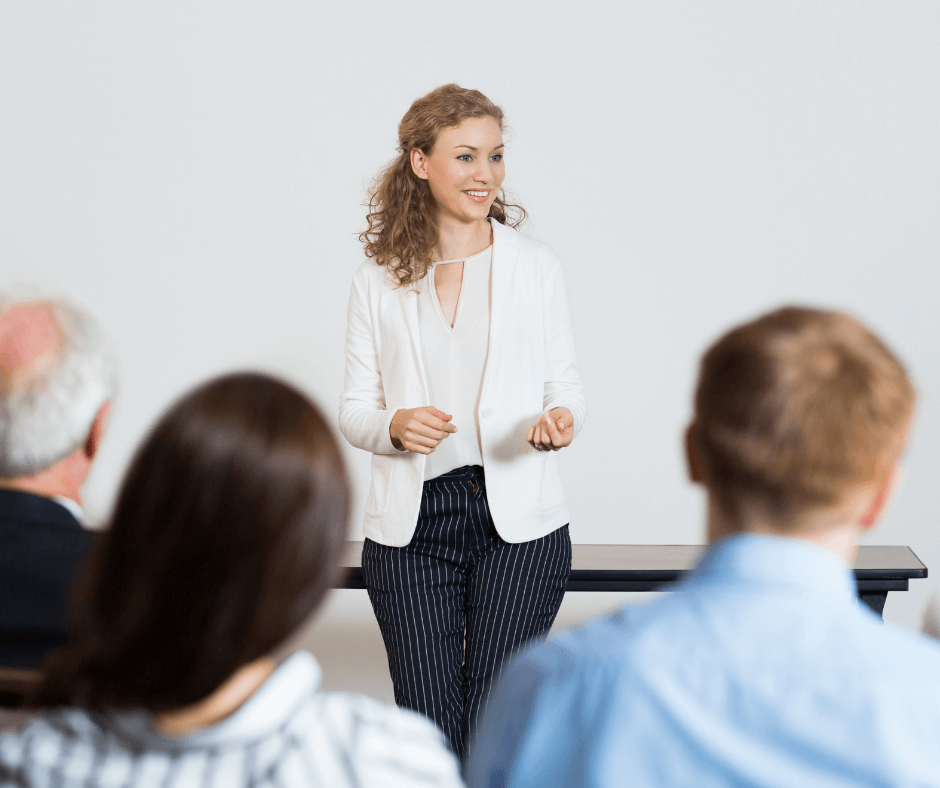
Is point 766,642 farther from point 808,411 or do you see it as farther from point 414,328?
point 414,328

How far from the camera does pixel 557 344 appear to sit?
7.98 ft

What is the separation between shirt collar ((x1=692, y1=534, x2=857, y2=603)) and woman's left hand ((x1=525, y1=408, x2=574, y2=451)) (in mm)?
1229

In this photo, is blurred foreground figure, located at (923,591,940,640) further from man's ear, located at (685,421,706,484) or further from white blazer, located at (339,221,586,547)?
white blazer, located at (339,221,586,547)

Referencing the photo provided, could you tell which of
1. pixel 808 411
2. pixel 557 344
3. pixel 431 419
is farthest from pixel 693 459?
pixel 557 344

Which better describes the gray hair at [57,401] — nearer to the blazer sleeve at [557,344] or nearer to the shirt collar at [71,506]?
the shirt collar at [71,506]

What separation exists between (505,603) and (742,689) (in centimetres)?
145

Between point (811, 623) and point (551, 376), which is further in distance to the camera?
point (551, 376)

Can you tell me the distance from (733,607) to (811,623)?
0.07 m

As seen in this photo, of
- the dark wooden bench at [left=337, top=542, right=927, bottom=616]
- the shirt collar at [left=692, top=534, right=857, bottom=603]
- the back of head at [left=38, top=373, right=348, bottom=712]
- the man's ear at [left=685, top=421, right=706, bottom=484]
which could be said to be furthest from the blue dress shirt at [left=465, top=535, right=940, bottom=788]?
the dark wooden bench at [left=337, top=542, right=927, bottom=616]

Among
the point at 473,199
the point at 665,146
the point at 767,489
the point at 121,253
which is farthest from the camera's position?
the point at 121,253

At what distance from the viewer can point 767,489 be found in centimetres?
96

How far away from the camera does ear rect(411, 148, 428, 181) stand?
244cm

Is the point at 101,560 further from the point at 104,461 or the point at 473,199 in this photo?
the point at 104,461

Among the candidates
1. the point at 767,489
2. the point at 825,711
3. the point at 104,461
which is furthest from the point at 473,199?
the point at 104,461
